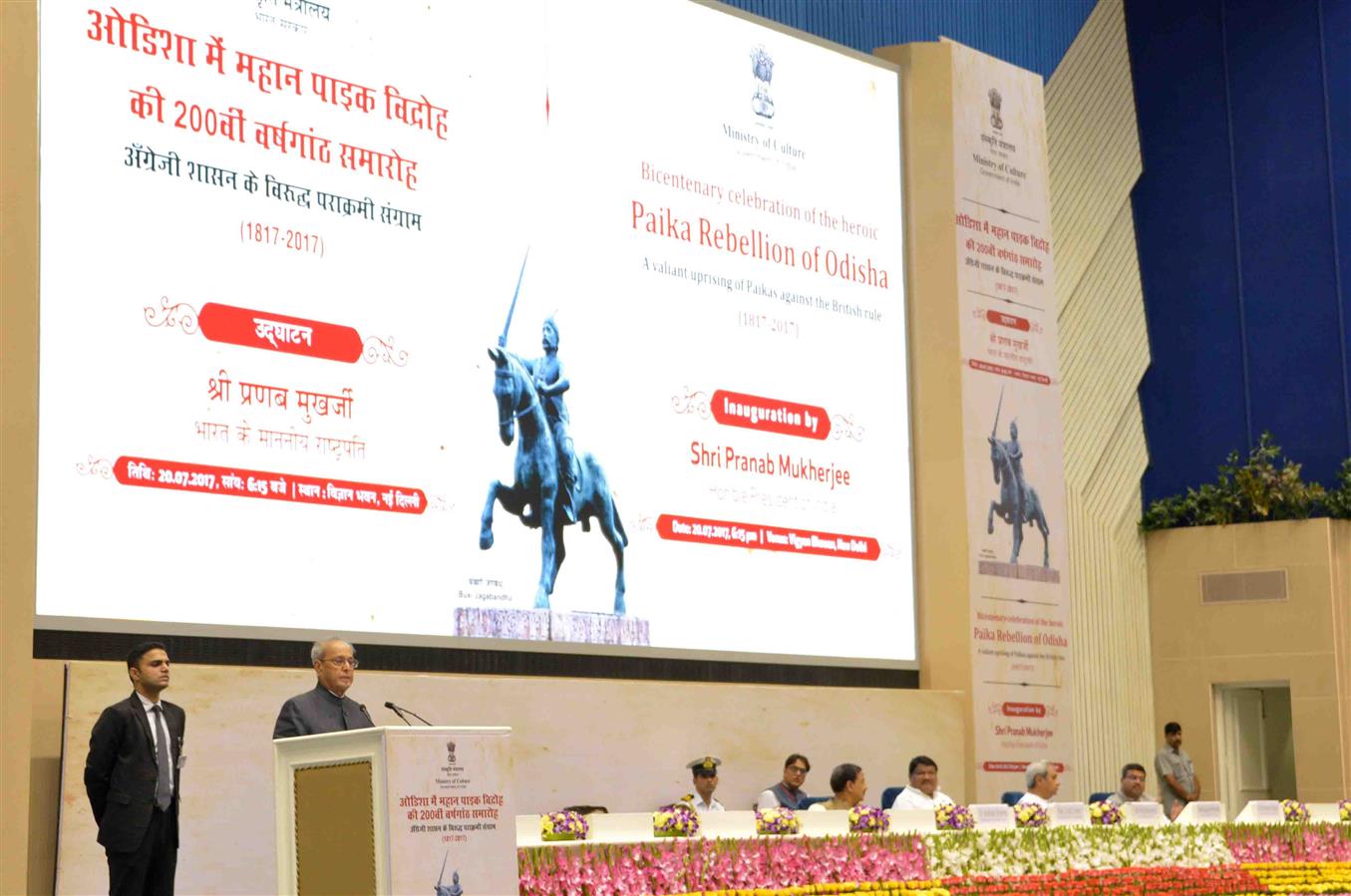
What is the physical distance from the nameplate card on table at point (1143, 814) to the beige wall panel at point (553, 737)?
2.38 meters

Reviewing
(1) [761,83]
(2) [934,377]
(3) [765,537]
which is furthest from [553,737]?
(1) [761,83]

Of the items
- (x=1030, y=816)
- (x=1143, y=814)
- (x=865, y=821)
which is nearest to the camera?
(x=865, y=821)

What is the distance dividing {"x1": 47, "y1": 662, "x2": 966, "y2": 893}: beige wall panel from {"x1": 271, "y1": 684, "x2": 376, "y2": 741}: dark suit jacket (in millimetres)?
1789

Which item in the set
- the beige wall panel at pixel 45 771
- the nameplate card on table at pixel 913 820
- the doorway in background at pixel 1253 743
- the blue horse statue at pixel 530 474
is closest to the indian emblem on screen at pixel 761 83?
the blue horse statue at pixel 530 474

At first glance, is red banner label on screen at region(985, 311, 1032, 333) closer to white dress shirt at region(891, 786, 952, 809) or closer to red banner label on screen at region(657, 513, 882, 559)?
red banner label on screen at region(657, 513, 882, 559)

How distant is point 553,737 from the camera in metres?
8.48

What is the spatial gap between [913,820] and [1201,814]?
184 centimetres

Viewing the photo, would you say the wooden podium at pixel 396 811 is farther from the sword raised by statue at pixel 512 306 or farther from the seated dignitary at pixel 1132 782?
the seated dignitary at pixel 1132 782

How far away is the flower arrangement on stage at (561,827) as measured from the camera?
5422mm

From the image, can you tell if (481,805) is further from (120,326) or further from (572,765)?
(572,765)

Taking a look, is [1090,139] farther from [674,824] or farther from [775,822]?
[674,824]

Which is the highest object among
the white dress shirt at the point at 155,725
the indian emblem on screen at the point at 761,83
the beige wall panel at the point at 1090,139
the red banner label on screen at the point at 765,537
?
the beige wall panel at the point at 1090,139

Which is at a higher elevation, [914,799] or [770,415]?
[770,415]

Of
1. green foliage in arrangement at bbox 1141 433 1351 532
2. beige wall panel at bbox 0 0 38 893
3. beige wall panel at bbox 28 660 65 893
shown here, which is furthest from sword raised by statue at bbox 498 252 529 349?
green foliage in arrangement at bbox 1141 433 1351 532
